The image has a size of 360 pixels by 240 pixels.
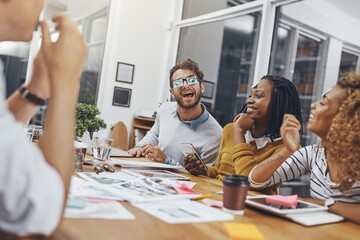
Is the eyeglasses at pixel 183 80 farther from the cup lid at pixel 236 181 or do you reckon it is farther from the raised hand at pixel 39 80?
the raised hand at pixel 39 80

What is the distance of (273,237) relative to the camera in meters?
0.89

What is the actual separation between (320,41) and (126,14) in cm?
274

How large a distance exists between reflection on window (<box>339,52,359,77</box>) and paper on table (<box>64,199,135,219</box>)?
278cm

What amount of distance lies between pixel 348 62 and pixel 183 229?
2.88m

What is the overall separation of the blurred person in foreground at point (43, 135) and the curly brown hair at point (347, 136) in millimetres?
1017

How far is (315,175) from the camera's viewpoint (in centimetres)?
154

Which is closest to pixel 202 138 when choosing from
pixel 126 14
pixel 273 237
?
pixel 273 237

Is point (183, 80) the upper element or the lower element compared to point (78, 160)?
upper

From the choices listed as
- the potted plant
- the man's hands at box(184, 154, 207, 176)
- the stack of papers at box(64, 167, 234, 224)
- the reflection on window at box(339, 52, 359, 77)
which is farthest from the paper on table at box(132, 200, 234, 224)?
the reflection on window at box(339, 52, 359, 77)

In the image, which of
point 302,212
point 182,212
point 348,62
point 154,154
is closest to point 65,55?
point 182,212

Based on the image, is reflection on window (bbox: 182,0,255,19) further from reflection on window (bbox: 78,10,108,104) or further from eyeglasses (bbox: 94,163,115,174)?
eyeglasses (bbox: 94,163,115,174)

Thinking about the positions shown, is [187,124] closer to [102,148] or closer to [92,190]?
[102,148]

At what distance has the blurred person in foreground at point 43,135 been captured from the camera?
576 mm

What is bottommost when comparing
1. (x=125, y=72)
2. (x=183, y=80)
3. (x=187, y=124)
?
(x=187, y=124)
